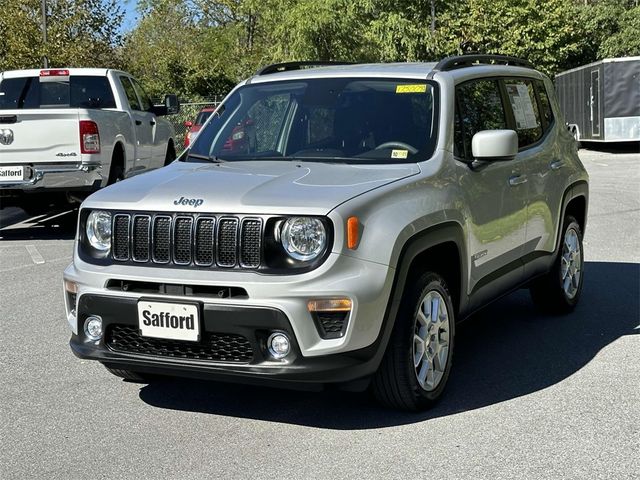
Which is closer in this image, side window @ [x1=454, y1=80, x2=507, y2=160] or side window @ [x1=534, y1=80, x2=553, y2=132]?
side window @ [x1=454, y1=80, x2=507, y2=160]

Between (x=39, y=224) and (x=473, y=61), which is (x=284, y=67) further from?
(x=39, y=224)

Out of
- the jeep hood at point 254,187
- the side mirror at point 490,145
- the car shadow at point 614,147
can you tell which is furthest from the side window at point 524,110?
the car shadow at point 614,147

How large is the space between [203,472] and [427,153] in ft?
7.03

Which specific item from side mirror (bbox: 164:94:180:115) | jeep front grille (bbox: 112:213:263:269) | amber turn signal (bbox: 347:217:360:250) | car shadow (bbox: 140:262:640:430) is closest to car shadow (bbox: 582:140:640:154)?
side mirror (bbox: 164:94:180:115)

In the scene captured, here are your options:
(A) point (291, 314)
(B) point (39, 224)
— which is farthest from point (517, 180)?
(B) point (39, 224)

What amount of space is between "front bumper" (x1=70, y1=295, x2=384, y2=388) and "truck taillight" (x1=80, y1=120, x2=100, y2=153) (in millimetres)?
6979

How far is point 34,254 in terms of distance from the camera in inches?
424

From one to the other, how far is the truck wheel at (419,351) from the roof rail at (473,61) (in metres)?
1.50

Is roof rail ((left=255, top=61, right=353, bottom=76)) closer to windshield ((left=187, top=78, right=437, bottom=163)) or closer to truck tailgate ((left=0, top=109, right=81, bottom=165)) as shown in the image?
windshield ((left=187, top=78, right=437, bottom=163))

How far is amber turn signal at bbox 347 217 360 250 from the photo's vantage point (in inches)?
170

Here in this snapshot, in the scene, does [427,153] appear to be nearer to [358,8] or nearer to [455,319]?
[455,319]

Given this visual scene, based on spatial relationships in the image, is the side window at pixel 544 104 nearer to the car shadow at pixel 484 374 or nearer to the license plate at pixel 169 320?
the car shadow at pixel 484 374

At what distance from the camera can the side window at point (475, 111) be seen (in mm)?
5566

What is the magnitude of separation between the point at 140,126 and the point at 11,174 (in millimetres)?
2762
